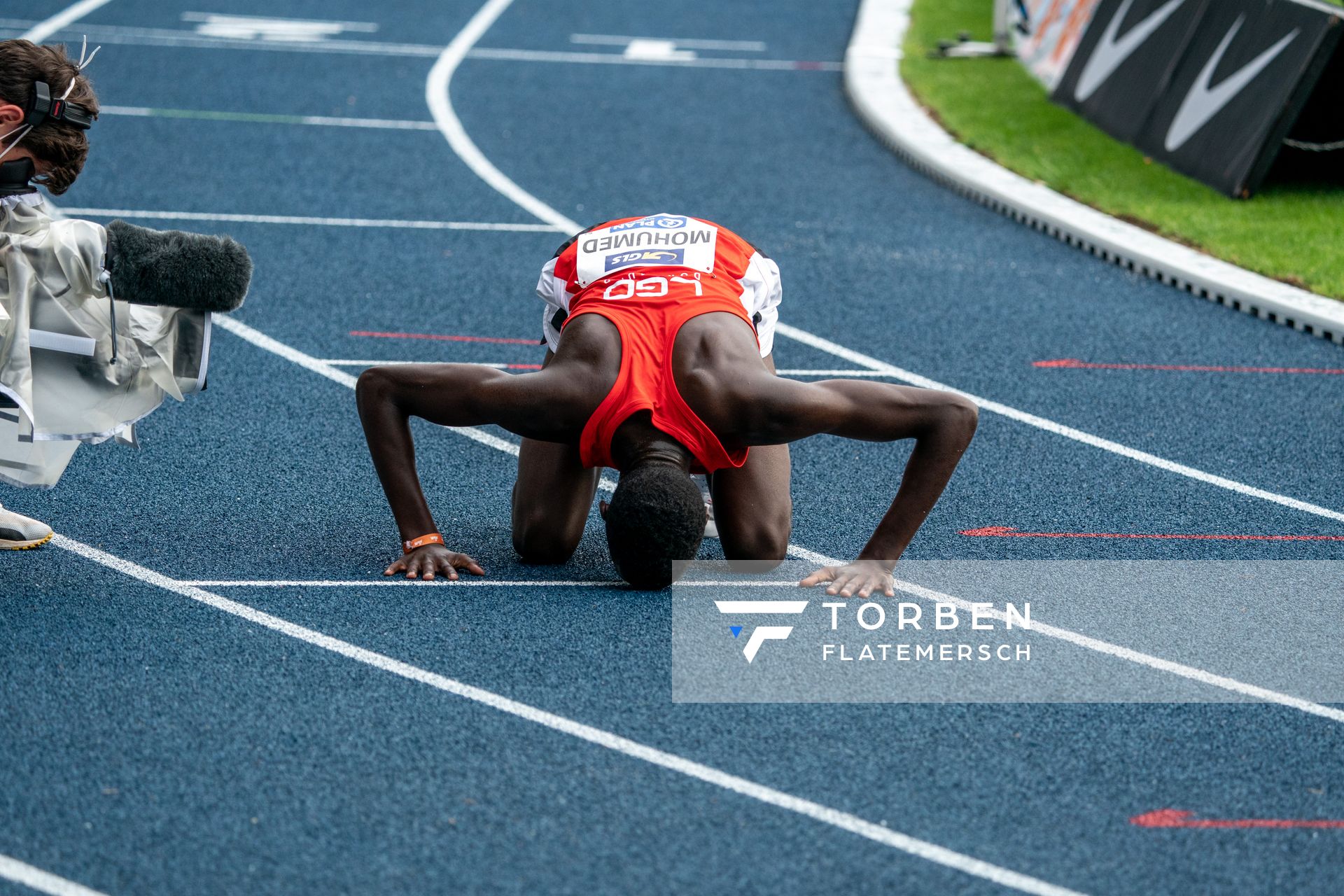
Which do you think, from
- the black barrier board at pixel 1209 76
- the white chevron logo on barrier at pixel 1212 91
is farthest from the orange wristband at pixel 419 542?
the white chevron logo on barrier at pixel 1212 91

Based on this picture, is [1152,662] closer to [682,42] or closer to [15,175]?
[15,175]

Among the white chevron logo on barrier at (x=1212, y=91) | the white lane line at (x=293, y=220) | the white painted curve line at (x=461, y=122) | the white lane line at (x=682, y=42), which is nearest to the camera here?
the white lane line at (x=293, y=220)

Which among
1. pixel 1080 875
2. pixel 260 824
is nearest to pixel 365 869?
pixel 260 824

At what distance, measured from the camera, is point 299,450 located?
5430 millimetres

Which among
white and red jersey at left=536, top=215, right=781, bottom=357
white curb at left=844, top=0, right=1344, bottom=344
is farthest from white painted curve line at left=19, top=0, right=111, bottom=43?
white and red jersey at left=536, top=215, right=781, bottom=357

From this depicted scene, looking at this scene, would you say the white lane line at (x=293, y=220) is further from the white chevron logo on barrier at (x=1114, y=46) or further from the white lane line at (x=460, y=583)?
the white chevron logo on barrier at (x=1114, y=46)

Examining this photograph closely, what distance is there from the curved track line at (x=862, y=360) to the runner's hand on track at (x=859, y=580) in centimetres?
165

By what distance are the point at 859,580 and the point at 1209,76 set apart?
5840 millimetres

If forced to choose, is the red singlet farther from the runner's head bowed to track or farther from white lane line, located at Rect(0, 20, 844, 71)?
white lane line, located at Rect(0, 20, 844, 71)

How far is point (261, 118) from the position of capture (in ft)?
Result: 33.5

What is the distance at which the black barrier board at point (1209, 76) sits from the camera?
820 cm

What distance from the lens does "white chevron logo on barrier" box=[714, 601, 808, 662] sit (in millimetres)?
4188

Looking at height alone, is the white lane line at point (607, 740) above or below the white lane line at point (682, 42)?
above

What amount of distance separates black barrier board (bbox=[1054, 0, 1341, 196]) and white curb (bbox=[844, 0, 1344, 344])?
89 cm
